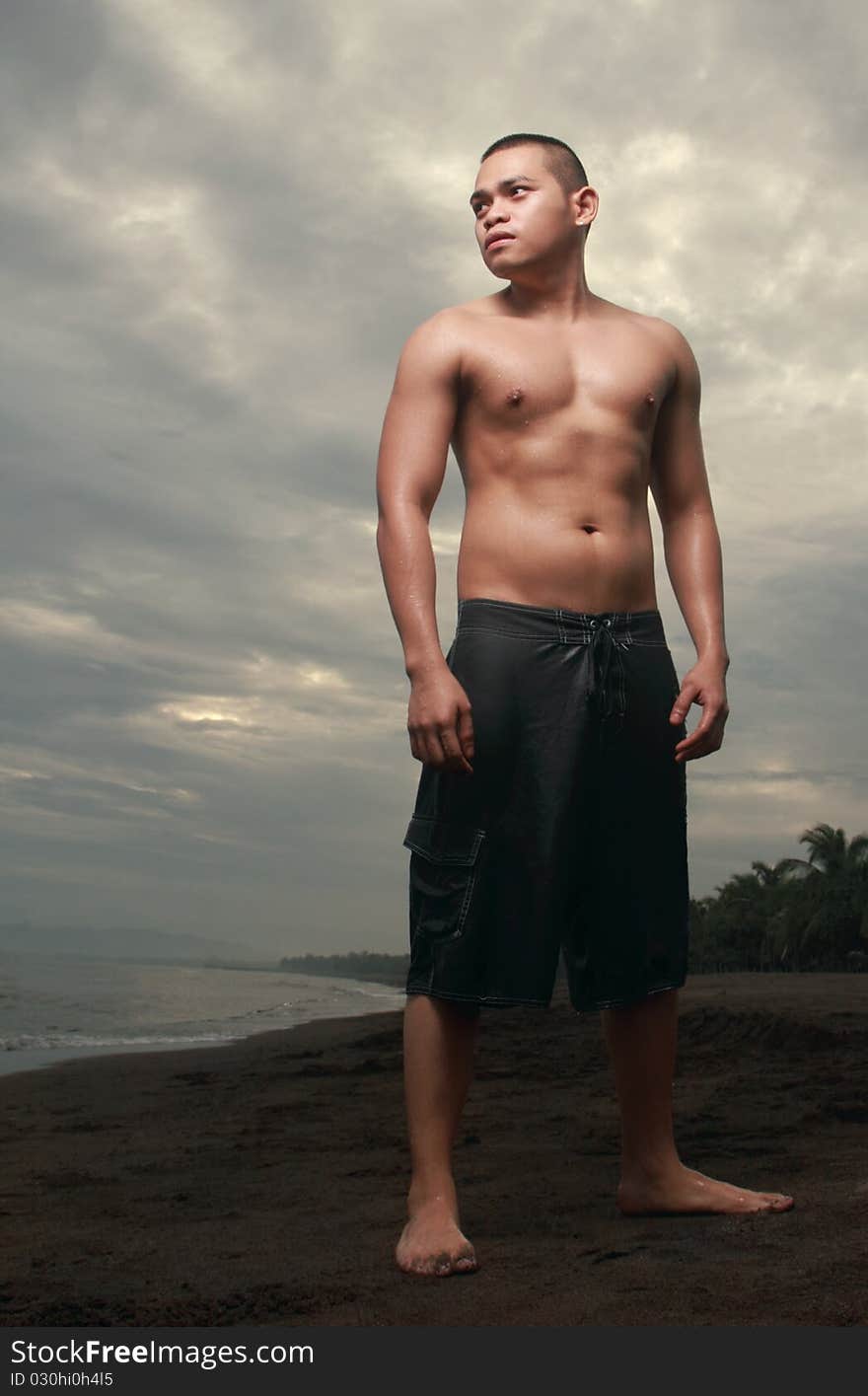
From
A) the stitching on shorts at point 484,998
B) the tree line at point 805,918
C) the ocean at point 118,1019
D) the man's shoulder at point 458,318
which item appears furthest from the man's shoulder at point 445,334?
the tree line at point 805,918

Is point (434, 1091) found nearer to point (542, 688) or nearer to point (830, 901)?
point (542, 688)

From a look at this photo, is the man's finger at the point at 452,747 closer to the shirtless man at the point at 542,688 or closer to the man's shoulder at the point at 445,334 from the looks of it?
the shirtless man at the point at 542,688

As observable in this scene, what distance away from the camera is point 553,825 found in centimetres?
275

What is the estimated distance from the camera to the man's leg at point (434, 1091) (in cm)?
261

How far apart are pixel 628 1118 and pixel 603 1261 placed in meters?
0.63

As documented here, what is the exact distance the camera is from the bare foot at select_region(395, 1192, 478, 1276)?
2398 mm

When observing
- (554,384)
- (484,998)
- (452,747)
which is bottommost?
(484,998)

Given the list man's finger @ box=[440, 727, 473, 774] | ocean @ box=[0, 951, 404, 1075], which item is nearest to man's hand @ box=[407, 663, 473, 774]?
man's finger @ box=[440, 727, 473, 774]

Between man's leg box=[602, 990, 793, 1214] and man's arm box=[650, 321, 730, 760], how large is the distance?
3.08ft

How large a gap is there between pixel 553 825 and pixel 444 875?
0.90ft

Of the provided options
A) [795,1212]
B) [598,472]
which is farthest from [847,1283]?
[598,472]

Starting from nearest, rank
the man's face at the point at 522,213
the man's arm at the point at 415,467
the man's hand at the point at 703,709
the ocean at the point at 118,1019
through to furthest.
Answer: the man's arm at the point at 415,467
the man's hand at the point at 703,709
the man's face at the point at 522,213
the ocean at the point at 118,1019

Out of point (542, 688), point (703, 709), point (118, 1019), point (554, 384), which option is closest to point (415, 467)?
point (554, 384)

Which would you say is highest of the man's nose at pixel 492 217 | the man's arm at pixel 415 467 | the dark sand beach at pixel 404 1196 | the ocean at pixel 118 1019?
the man's nose at pixel 492 217
